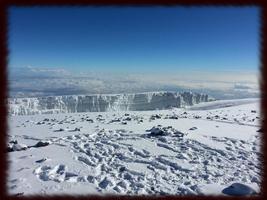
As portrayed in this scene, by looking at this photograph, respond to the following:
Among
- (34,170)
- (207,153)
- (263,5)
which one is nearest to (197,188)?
(207,153)

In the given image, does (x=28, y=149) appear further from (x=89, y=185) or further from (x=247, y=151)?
(x=247, y=151)

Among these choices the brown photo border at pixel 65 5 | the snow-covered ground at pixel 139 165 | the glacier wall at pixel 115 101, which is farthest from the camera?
the glacier wall at pixel 115 101

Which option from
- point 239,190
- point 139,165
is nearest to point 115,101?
point 139,165

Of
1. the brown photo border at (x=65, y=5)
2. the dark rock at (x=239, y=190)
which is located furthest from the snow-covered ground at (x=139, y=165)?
the brown photo border at (x=65, y=5)

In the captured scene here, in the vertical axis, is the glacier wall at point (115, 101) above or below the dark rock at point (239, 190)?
below

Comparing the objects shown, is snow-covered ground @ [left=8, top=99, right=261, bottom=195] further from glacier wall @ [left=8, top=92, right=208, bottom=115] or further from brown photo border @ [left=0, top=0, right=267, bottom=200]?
glacier wall @ [left=8, top=92, right=208, bottom=115]

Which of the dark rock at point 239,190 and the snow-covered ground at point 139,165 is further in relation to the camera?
the snow-covered ground at point 139,165

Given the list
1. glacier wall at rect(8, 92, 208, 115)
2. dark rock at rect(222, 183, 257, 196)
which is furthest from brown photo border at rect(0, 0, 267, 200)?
glacier wall at rect(8, 92, 208, 115)

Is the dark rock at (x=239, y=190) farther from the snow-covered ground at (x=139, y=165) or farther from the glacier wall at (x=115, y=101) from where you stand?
the glacier wall at (x=115, y=101)

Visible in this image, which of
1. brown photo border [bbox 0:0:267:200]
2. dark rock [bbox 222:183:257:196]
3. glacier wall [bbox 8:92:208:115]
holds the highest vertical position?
brown photo border [bbox 0:0:267:200]
